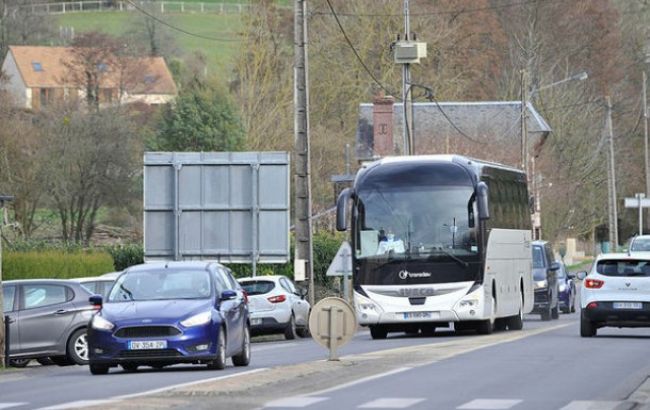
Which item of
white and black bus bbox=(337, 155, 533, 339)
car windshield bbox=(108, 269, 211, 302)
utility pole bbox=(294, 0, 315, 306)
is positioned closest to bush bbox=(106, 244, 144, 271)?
utility pole bbox=(294, 0, 315, 306)

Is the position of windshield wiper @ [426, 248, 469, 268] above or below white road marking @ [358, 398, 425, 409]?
above

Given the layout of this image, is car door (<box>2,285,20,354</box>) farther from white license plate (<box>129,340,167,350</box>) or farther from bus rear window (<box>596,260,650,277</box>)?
bus rear window (<box>596,260,650,277</box>)

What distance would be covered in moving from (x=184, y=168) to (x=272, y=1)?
127ft

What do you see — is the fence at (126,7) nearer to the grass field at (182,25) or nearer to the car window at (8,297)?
the grass field at (182,25)

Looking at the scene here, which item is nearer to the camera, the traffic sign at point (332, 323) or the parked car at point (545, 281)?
the traffic sign at point (332, 323)

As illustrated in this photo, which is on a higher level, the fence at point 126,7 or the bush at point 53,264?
the fence at point 126,7

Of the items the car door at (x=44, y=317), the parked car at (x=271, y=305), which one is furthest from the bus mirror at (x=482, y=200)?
the car door at (x=44, y=317)

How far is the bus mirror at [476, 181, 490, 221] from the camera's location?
108 ft

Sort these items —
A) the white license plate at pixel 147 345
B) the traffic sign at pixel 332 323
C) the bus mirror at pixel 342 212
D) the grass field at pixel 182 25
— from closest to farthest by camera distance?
1. the white license plate at pixel 147 345
2. the traffic sign at pixel 332 323
3. the bus mirror at pixel 342 212
4. the grass field at pixel 182 25

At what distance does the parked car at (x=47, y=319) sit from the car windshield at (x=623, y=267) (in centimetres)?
974

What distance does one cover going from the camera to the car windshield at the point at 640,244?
47500 millimetres

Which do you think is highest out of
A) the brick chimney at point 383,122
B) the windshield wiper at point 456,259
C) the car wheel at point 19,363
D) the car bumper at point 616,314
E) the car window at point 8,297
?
the brick chimney at point 383,122

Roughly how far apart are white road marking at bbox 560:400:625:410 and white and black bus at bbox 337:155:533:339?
15.5 m

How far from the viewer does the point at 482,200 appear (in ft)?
109
